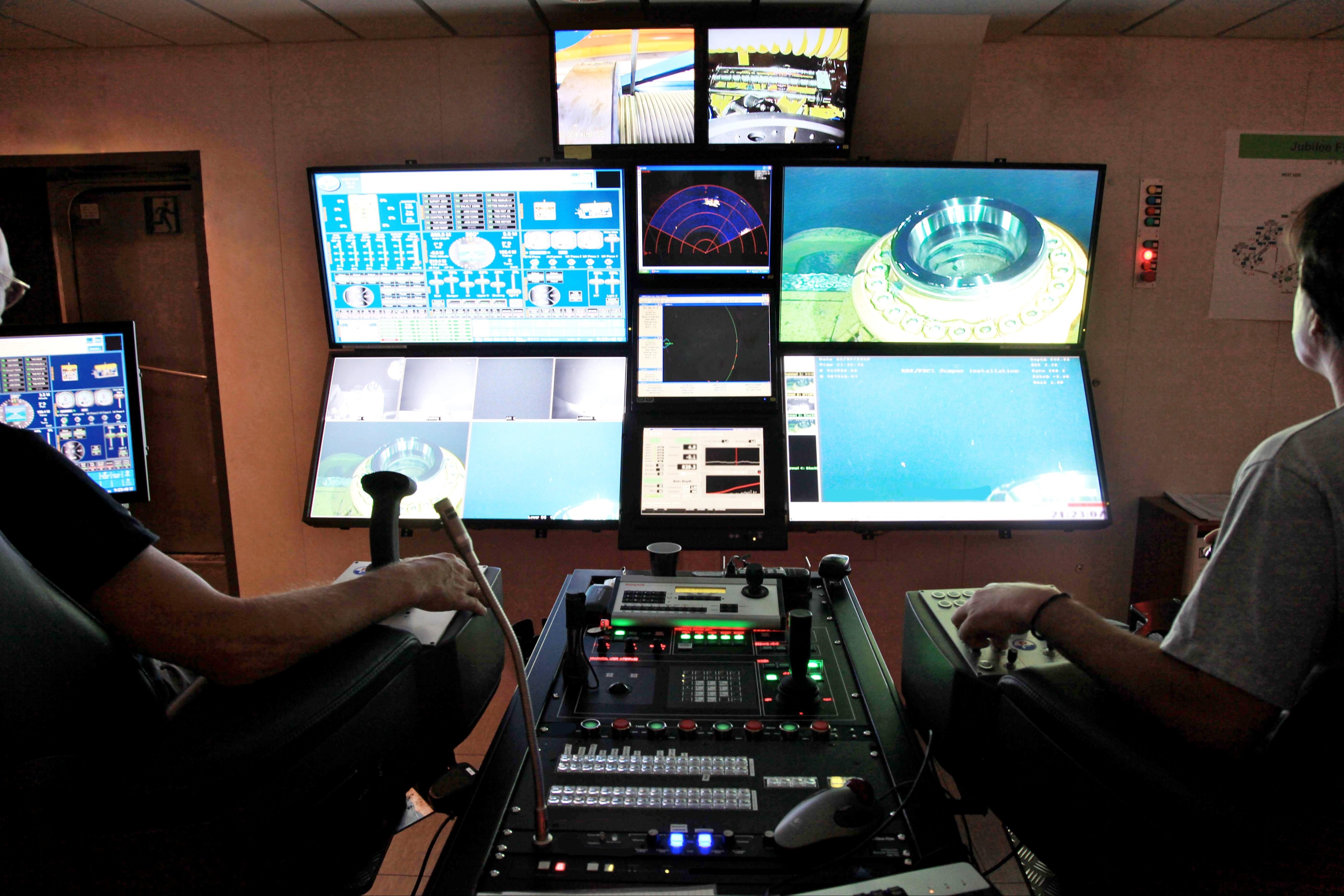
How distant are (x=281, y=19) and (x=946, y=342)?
8.23 ft

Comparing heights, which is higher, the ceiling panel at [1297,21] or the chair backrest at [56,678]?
the ceiling panel at [1297,21]

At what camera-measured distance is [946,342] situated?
Answer: 7.77ft

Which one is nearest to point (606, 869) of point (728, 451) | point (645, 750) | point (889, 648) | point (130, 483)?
point (645, 750)

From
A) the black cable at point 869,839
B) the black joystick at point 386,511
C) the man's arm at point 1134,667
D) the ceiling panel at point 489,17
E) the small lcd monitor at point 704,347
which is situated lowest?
the black cable at point 869,839

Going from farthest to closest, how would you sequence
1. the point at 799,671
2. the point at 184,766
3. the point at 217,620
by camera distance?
the point at 799,671
the point at 217,620
the point at 184,766

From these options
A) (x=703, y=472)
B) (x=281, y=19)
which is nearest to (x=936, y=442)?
(x=703, y=472)

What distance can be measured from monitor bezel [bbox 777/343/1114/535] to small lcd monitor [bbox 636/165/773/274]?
372mm

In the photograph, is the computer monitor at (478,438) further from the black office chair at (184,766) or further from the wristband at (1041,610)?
the wristband at (1041,610)

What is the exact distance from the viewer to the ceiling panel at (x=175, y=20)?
2.24m

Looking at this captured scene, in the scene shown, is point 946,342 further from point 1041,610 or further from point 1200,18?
point 1041,610

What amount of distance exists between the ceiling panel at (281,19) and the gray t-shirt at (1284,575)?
278cm

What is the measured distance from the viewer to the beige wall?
253 cm

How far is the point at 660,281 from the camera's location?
2.37 meters

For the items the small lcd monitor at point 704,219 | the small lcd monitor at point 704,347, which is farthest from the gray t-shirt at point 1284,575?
the small lcd monitor at point 704,219
